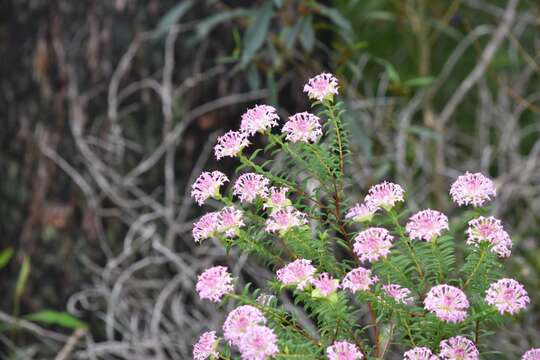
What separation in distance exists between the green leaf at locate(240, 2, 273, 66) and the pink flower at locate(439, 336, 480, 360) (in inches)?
35.3

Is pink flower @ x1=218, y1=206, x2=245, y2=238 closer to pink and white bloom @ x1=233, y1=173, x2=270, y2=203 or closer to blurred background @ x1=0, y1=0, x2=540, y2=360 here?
pink and white bloom @ x1=233, y1=173, x2=270, y2=203

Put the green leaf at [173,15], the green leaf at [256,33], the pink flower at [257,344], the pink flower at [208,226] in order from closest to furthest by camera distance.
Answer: the pink flower at [257,344] → the pink flower at [208,226] → the green leaf at [256,33] → the green leaf at [173,15]

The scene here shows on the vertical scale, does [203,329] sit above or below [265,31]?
below

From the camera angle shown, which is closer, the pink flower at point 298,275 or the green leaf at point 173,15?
the pink flower at point 298,275

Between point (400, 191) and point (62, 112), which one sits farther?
point (62, 112)

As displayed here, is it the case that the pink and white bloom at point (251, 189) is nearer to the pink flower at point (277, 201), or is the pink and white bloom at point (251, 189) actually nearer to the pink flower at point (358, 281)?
the pink flower at point (277, 201)

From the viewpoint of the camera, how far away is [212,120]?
1.76 meters

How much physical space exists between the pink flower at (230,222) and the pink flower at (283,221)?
0.03 meters

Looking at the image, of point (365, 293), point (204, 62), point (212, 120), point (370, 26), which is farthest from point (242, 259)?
point (370, 26)

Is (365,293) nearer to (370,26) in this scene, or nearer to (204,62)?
(204,62)

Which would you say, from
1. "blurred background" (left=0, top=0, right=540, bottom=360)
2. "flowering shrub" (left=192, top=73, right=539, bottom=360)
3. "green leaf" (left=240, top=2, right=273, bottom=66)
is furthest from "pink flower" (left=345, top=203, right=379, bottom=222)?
"blurred background" (left=0, top=0, right=540, bottom=360)

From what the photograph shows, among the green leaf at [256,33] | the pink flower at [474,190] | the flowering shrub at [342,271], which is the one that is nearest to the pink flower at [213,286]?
the flowering shrub at [342,271]

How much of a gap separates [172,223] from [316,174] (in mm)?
1001

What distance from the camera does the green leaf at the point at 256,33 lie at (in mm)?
1510
